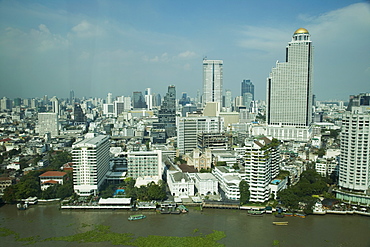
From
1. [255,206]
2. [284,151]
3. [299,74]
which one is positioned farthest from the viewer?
[299,74]

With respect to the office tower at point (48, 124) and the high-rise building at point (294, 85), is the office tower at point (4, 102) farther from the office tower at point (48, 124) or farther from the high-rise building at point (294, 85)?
the high-rise building at point (294, 85)

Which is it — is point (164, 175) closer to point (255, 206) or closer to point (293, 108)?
point (255, 206)

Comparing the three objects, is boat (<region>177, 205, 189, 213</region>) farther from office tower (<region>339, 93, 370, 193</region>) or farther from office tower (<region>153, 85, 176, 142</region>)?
office tower (<region>153, 85, 176, 142</region>)

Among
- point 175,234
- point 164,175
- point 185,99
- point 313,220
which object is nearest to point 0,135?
point 164,175

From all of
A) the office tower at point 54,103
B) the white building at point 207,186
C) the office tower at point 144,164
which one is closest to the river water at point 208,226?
the white building at point 207,186

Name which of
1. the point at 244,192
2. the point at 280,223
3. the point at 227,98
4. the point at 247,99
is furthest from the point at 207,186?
the point at 247,99

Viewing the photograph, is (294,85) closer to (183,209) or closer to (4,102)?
(183,209)

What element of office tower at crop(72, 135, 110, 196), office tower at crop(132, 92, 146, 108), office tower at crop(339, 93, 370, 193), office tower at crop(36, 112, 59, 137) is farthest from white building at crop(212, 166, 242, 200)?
office tower at crop(132, 92, 146, 108)
